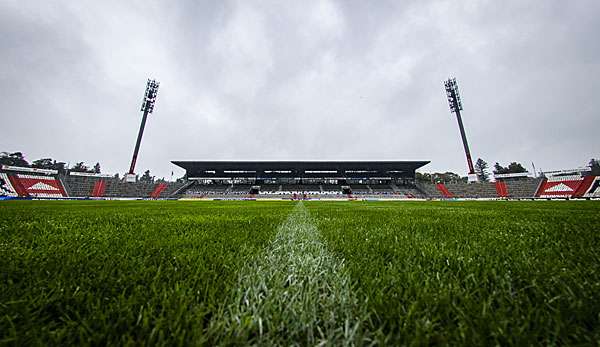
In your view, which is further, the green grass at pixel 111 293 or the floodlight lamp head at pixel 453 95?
the floodlight lamp head at pixel 453 95

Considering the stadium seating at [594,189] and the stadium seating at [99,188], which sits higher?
the stadium seating at [99,188]

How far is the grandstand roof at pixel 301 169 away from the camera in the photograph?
36.2 meters

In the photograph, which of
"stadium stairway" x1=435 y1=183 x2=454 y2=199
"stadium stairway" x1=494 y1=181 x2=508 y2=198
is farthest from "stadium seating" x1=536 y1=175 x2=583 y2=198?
"stadium stairway" x1=435 y1=183 x2=454 y2=199

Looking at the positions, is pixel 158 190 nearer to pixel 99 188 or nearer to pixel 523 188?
pixel 99 188

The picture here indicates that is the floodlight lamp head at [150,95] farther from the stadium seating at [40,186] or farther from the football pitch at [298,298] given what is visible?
the football pitch at [298,298]

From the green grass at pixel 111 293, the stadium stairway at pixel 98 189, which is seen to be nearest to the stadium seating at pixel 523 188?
the green grass at pixel 111 293

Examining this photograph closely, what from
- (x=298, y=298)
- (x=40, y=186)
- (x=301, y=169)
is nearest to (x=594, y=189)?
(x=301, y=169)

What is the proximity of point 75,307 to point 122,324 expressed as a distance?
0.22 meters

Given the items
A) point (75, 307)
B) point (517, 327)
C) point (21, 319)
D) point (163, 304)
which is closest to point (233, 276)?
point (163, 304)

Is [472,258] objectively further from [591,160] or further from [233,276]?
[591,160]

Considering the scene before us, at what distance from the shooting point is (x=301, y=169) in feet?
128

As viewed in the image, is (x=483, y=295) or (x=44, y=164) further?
(x=44, y=164)

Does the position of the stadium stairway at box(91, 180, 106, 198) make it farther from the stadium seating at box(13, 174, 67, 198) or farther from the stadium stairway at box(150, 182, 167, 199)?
the stadium stairway at box(150, 182, 167, 199)

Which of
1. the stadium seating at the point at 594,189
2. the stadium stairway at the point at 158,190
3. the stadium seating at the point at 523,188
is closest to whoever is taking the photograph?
the stadium seating at the point at 594,189
